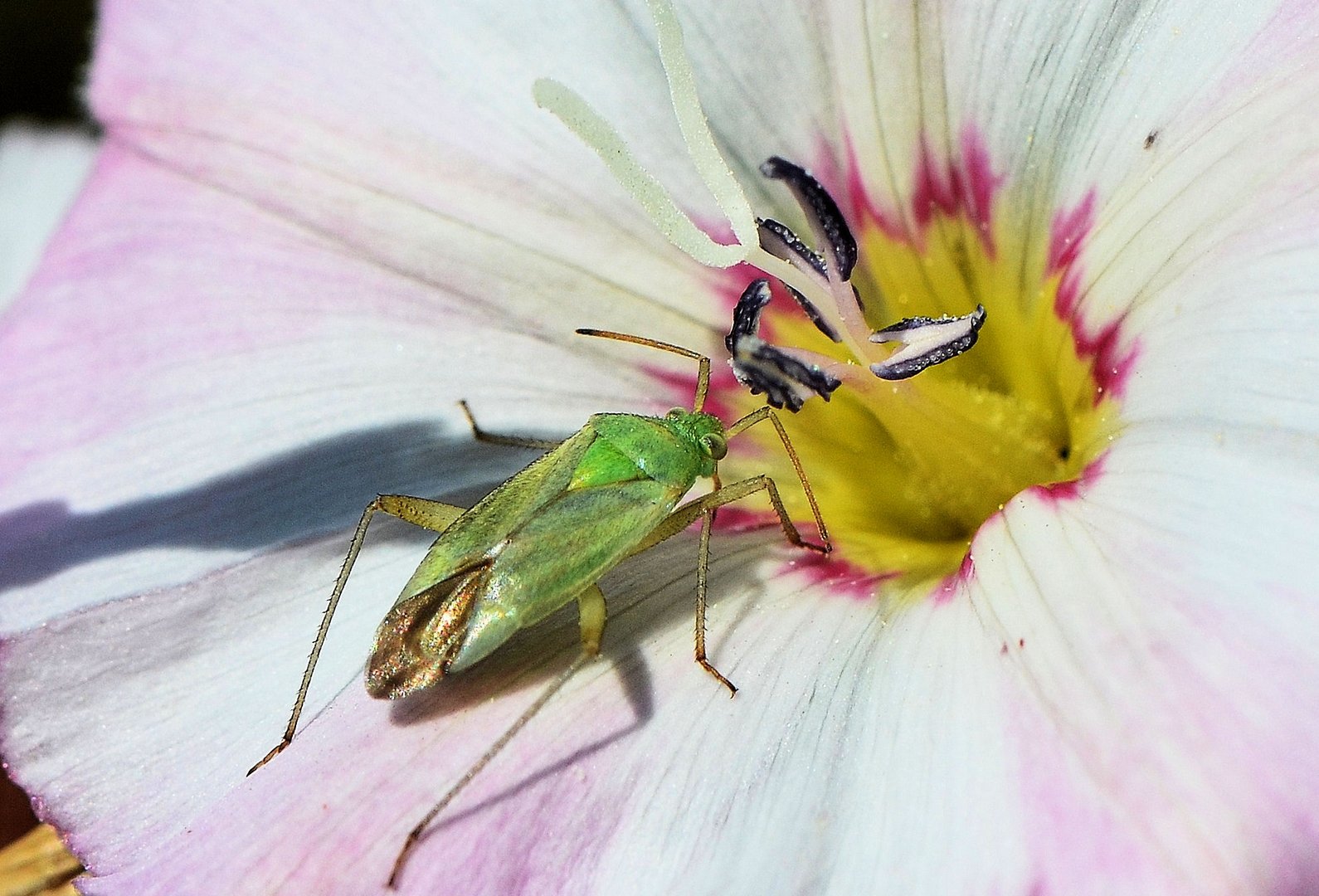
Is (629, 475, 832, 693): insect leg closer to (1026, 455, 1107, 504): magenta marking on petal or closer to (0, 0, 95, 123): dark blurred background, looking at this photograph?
(1026, 455, 1107, 504): magenta marking on petal

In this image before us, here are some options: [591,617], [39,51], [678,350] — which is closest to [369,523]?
[591,617]

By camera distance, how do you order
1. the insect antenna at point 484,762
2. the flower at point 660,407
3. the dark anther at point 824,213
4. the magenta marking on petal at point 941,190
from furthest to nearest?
the magenta marking on petal at point 941,190 < the dark anther at point 824,213 < the insect antenna at point 484,762 < the flower at point 660,407

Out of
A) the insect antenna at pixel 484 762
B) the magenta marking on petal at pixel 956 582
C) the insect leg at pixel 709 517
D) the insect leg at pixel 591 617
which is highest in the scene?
the magenta marking on petal at pixel 956 582

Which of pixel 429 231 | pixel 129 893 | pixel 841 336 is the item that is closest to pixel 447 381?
pixel 429 231

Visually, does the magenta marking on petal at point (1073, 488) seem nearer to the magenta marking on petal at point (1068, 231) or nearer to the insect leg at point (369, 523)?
the magenta marking on petal at point (1068, 231)

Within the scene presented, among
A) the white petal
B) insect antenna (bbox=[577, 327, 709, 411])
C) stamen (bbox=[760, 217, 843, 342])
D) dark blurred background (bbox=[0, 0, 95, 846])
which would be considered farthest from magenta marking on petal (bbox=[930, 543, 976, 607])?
dark blurred background (bbox=[0, 0, 95, 846])

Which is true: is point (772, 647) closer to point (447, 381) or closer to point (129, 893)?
point (447, 381)

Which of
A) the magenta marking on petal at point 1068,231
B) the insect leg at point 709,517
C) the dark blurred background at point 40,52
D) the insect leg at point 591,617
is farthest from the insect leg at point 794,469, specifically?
the dark blurred background at point 40,52

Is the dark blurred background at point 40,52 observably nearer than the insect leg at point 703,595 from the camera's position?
No
